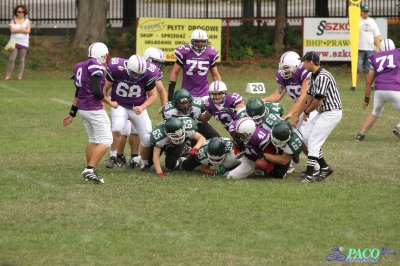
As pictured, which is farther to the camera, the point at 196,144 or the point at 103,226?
the point at 196,144

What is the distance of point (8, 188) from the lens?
9344 millimetres

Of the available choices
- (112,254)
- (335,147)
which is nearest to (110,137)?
(112,254)

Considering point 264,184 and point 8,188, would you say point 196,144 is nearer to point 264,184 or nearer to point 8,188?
point 264,184

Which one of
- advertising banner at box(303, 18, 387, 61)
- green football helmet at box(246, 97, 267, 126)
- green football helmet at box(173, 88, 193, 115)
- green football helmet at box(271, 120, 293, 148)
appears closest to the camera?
green football helmet at box(271, 120, 293, 148)

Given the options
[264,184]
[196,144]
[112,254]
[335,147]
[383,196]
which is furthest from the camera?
[335,147]

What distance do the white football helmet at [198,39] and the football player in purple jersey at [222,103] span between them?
1851 mm

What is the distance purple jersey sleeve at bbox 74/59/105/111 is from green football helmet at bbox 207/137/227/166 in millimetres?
1393

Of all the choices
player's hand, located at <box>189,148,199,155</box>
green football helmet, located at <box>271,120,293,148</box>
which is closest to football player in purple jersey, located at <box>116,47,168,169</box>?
player's hand, located at <box>189,148,199,155</box>

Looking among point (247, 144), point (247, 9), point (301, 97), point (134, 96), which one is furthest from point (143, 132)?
point (247, 9)

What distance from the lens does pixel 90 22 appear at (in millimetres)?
22875

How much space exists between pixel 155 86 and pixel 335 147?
10.2ft

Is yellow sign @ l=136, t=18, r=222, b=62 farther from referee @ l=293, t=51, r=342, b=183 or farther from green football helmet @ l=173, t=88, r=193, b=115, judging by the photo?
referee @ l=293, t=51, r=342, b=183

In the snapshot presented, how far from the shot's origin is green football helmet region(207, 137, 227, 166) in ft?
32.7

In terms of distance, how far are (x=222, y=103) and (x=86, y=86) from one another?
1.86 m
